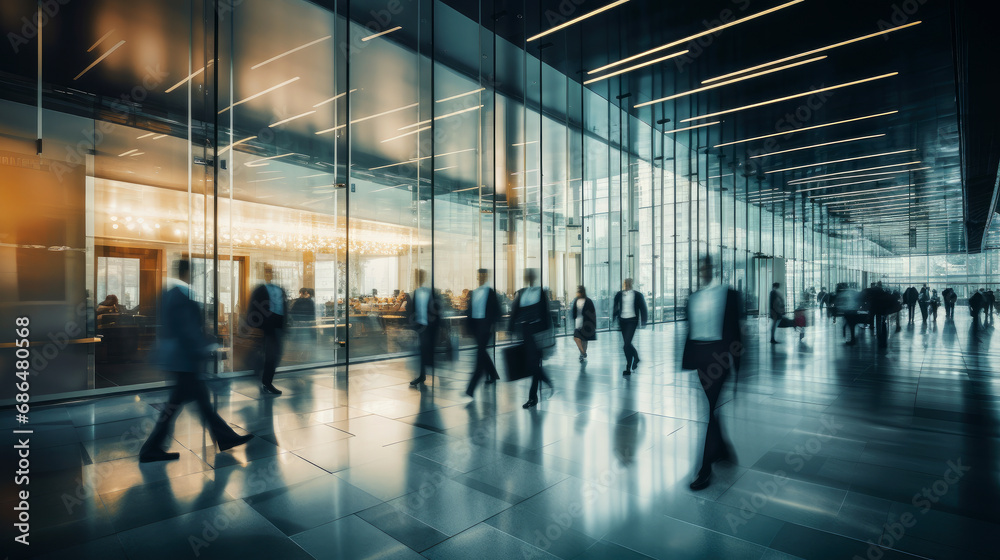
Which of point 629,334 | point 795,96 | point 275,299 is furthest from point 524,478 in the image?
point 795,96

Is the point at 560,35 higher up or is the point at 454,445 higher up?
the point at 560,35

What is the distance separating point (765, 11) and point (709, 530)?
9056 millimetres

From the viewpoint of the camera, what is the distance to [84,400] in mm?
6598

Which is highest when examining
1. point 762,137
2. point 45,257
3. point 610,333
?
point 762,137

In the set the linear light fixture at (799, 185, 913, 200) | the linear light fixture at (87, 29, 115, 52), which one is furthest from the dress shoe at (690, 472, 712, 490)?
the linear light fixture at (799, 185, 913, 200)

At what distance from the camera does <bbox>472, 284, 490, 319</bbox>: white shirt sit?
6.85m

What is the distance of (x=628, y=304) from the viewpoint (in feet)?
28.9

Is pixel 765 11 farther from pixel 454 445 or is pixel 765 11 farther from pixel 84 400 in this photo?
pixel 84 400

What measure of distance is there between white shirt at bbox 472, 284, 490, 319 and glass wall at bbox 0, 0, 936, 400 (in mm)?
1087

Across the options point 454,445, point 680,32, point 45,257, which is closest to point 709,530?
point 454,445

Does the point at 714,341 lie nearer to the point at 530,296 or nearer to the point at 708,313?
the point at 708,313

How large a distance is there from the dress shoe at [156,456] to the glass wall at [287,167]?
5.13ft

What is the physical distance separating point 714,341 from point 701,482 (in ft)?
3.63

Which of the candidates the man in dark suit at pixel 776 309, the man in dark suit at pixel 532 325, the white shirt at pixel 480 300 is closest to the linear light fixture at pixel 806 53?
the man in dark suit at pixel 776 309
